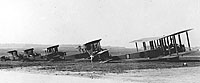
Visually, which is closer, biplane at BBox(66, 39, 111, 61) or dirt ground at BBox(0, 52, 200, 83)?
dirt ground at BBox(0, 52, 200, 83)

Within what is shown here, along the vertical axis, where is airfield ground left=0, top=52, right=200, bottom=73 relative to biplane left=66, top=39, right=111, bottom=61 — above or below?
below

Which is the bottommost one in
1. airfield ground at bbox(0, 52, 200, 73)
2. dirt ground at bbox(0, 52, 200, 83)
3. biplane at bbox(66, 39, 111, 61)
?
dirt ground at bbox(0, 52, 200, 83)

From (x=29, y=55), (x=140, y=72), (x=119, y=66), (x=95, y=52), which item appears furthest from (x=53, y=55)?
(x=140, y=72)

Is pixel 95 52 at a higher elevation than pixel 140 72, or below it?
higher

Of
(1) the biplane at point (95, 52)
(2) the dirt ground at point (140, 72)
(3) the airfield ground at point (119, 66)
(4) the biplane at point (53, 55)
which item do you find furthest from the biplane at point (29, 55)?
(2) the dirt ground at point (140, 72)

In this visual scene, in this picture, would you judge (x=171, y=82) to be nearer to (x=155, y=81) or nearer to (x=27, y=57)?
(x=155, y=81)

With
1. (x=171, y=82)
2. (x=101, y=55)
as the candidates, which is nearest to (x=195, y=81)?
(x=171, y=82)

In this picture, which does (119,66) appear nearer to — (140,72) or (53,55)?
(140,72)

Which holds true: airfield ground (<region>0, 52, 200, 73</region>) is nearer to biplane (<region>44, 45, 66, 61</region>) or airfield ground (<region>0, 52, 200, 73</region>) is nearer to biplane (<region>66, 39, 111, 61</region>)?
biplane (<region>66, 39, 111, 61</region>)

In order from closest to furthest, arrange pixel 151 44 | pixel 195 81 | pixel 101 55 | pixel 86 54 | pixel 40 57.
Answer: pixel 195 81, pixel 151 44, pixel 101 55, pixel 86 54, pixel 40 57

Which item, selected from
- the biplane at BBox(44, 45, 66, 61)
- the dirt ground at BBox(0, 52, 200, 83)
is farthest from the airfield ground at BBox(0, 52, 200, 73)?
the biplane at BBox(44, 45, 66, 61)

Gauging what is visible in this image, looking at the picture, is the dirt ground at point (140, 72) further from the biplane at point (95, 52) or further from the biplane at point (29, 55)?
the biplane at point (29, 55)
